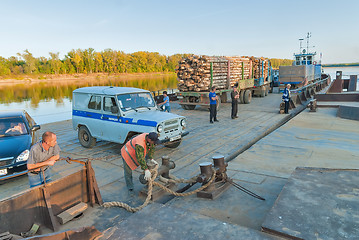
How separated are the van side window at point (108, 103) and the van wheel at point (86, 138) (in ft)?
4.22

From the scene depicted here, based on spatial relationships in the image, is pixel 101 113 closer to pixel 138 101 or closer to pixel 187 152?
pixel 138 101

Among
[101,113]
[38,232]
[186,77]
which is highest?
[186,77]

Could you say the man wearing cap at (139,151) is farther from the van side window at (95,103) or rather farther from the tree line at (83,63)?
the tree line at (83,63)

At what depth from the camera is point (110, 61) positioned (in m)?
109

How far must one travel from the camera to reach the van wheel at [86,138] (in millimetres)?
9164

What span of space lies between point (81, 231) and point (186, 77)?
14.3 meters

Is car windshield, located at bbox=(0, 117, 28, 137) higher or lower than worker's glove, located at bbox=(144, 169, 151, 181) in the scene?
higher

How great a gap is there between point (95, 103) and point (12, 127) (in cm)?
252

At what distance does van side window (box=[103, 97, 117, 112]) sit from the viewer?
27.6 ft

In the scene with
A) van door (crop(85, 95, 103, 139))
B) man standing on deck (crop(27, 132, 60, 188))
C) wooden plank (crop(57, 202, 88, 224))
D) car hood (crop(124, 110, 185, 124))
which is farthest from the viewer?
van door (crop(85, 95, 103, 139))

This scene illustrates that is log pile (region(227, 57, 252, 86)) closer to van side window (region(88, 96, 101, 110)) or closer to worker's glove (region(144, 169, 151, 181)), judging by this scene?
van side window (region(88, 96, 101, 110))

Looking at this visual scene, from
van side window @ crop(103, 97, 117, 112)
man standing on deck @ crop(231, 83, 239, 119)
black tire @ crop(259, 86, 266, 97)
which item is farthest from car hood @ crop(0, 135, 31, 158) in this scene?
black tire @ crop(259, 86, 266, 97)

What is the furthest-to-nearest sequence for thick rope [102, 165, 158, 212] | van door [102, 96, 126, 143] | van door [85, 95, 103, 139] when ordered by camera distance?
van door [85, 95, 103, 139], van door [102, 96, 126, 143], thick rope [102, 165, 158, 212]

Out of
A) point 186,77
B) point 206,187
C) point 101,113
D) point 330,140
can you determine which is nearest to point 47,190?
point 206,187
